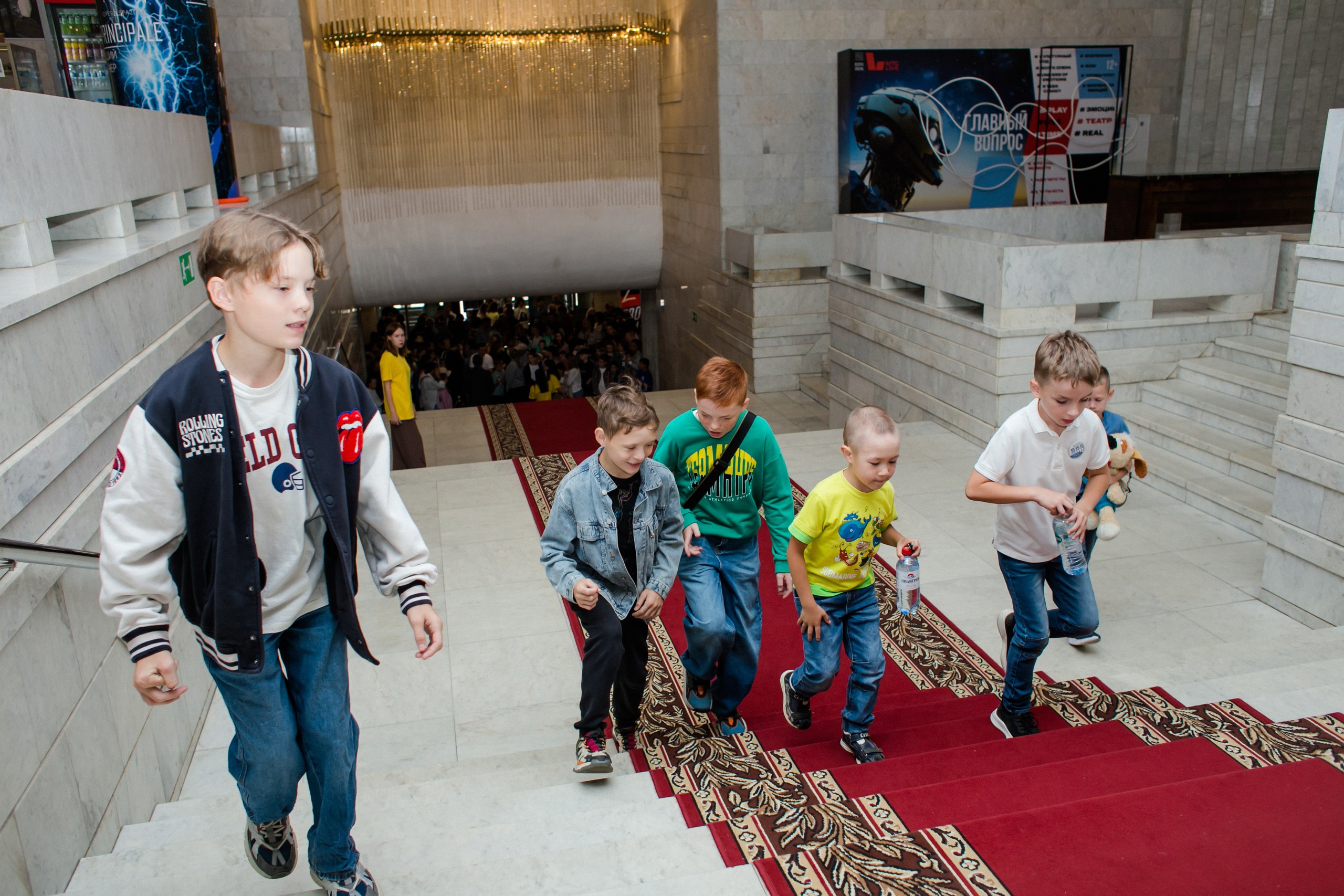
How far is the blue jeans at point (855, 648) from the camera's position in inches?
124

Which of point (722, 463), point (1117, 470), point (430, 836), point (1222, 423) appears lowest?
point (1222, 423)

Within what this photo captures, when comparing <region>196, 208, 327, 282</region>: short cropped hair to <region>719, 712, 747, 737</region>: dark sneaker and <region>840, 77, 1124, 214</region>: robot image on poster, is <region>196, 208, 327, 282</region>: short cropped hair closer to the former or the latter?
<region>719, 712, 747, 737</region>: dark sneaker

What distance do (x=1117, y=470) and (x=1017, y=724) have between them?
130 cm

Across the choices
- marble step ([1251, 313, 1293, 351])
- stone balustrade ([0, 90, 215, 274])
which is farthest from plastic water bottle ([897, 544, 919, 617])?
marble step ([1251, 313, 1293, 351])

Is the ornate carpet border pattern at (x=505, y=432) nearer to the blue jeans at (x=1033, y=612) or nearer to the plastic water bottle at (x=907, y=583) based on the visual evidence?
the blue jeans at (x=1033, y=612)

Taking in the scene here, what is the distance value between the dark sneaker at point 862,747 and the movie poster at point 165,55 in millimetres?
4211

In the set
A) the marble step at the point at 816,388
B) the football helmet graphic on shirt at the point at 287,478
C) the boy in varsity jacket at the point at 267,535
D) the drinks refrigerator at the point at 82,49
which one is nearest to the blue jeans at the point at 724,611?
the boy in varsity jacket at the point at 267,535

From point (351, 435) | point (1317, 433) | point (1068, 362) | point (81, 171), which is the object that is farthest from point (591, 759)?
point (1317, 433)

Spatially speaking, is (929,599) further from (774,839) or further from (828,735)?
(774,839)

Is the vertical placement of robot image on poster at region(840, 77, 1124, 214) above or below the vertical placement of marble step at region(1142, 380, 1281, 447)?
above

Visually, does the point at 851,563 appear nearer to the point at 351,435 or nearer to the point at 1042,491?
the point at 1042,491

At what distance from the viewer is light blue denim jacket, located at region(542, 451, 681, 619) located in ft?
9.36

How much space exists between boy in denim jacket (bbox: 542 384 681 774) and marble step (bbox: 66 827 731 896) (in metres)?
0.55

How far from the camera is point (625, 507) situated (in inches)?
114
